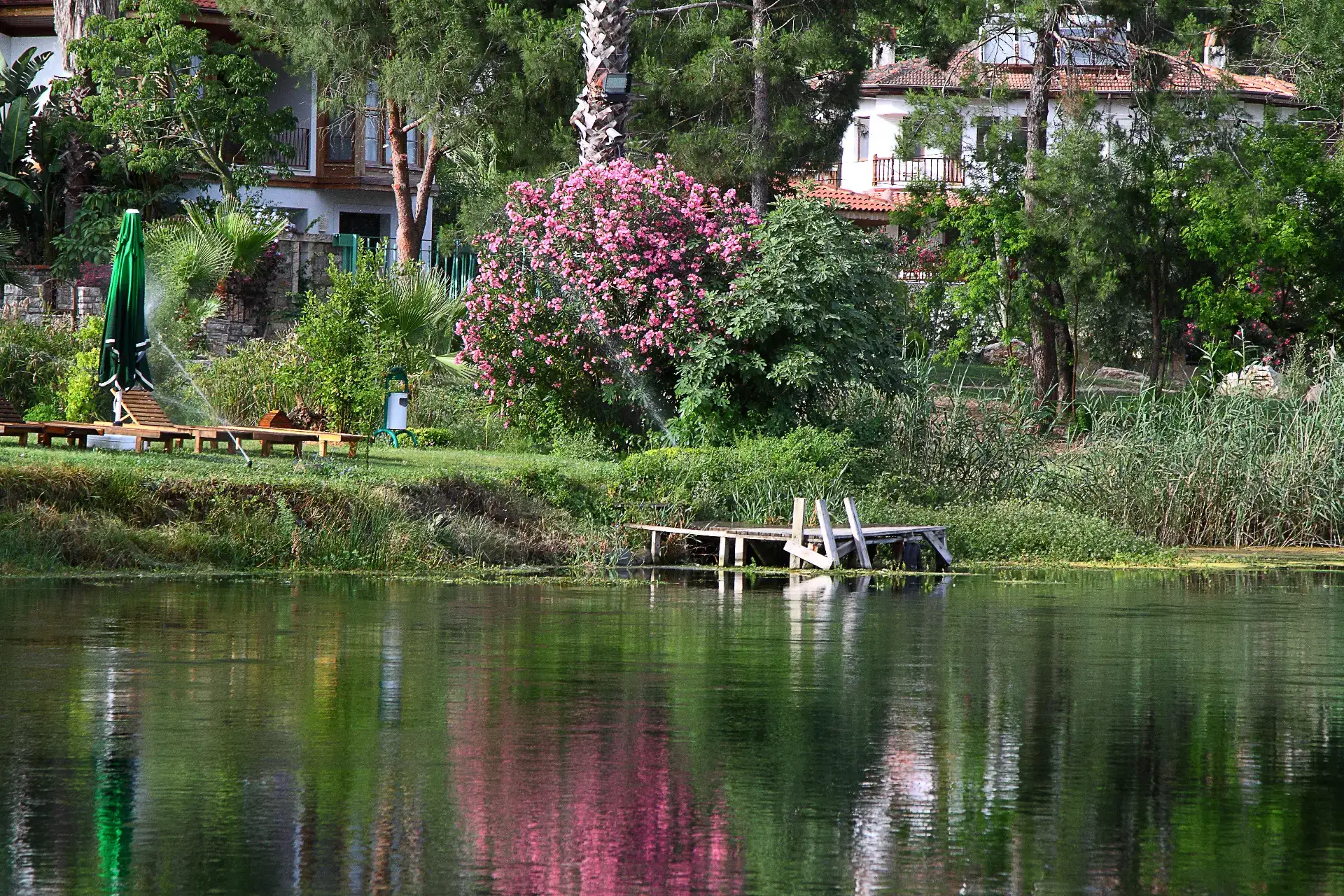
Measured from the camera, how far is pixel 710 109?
34.5 meters

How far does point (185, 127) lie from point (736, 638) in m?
31.1

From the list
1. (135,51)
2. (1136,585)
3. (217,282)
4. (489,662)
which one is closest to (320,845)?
(489,662)

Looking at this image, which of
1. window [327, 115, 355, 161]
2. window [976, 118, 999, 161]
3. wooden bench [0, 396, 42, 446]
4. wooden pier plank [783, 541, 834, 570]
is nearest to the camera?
wooden pier plank [783, 541, 834, 570]

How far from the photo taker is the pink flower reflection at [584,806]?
24.7 feet

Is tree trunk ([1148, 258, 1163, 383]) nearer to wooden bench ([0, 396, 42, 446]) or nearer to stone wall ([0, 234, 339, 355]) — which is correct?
stone wall ([0, 234, 339, 355])

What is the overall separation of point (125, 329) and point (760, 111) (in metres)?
14.0

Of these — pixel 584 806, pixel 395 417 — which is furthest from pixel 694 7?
pixel 584 806

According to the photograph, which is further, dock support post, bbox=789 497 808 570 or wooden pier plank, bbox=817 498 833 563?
dock support post, bbox=789 497 808 570

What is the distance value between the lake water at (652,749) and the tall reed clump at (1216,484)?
8926mm

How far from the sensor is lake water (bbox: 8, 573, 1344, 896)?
771 cm

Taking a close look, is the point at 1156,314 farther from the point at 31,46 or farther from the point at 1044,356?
the point at 31,46

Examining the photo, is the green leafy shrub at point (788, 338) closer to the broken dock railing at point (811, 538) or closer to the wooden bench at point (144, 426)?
the broken dock railing at point (811, 538)

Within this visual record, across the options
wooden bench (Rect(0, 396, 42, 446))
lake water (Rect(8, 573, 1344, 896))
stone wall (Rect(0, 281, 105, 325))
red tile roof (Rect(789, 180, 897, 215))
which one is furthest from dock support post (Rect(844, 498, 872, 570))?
red tile roof (Rect(789, 180, 897, 215))

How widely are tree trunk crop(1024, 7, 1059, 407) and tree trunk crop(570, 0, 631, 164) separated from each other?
383 inches
